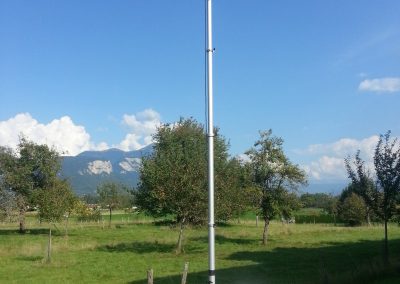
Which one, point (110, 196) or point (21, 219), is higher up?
point (110, 196)

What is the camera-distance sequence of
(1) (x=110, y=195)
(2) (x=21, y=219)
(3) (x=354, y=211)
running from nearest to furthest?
(2) (x=21, y=219) < (3) (x=354, y=211) < (1) (x=110, y=195)

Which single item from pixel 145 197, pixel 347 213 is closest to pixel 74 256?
pixel 145 197

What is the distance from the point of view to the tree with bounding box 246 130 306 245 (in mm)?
40156

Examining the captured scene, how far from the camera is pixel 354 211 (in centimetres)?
6694

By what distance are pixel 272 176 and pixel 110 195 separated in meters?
39.6

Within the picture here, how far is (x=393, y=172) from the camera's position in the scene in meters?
23.6

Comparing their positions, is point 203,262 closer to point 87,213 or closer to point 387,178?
point 387,178

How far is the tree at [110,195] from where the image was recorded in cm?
7353

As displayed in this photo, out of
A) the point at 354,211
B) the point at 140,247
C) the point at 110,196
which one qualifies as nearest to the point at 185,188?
the point at 140,247

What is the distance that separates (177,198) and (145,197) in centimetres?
1169

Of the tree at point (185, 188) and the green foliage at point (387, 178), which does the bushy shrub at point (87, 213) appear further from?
the green foliage at point (387, 178)

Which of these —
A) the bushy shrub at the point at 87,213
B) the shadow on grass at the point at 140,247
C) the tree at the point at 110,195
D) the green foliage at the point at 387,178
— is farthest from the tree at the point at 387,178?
the tree at the point at 110,195

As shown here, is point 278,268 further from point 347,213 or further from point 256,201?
point 347,213

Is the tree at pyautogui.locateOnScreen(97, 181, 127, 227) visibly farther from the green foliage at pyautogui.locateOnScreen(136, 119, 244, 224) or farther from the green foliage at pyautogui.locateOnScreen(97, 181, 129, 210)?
the green foliage at pyautogui.locateOnScreen(136, 119, 244, 224)
